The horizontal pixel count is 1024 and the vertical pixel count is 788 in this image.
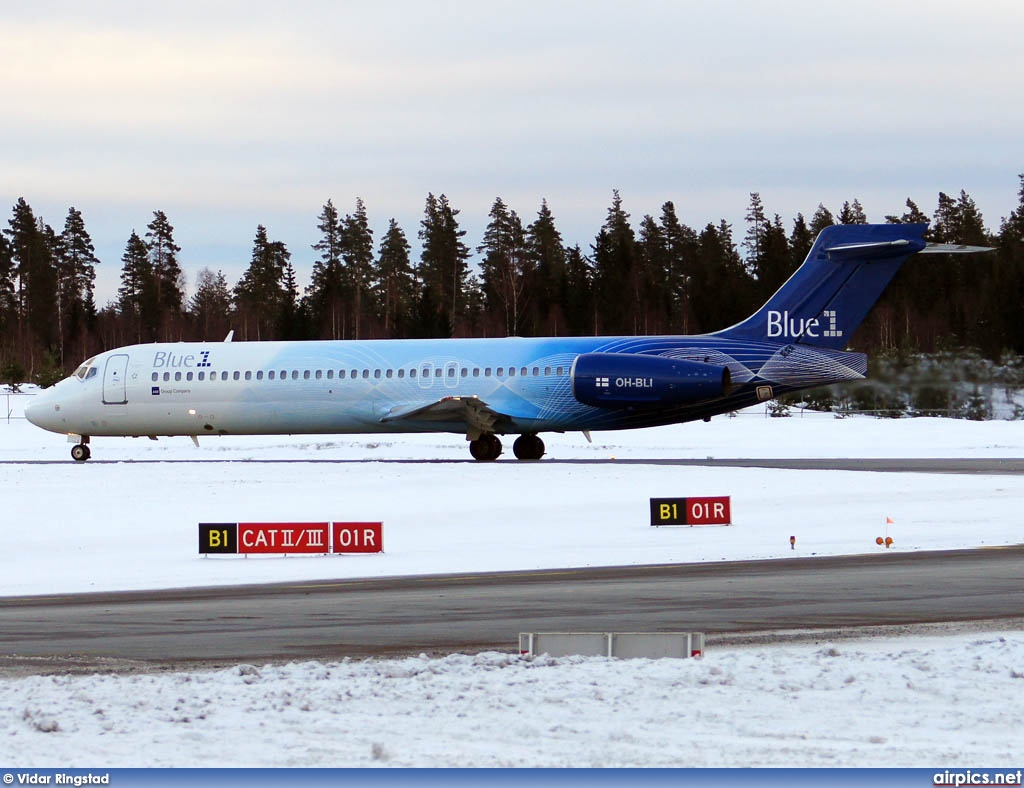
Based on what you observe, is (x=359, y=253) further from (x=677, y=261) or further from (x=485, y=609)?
(x=485, y=609)

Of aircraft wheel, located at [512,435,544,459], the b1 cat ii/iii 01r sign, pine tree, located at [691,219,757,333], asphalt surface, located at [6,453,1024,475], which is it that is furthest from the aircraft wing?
pine tree, located at [691,219,757,333]

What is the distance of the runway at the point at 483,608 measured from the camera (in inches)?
483

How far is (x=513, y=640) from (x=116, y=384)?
32.8 meters

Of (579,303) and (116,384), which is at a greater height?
(579,303)

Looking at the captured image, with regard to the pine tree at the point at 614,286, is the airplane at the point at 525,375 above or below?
below

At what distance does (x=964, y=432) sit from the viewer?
50000 mm

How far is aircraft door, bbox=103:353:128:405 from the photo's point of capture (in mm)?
42594

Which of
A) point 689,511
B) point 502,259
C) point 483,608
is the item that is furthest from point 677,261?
point 483,608

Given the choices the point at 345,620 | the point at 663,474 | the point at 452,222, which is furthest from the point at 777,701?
the point at 452,222

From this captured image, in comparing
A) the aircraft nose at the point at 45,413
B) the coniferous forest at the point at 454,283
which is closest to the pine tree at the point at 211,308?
the coniferous forest at the point at 454,283

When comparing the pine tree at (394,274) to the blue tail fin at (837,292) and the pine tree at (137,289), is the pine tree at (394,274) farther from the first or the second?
the blue tail fin at (837,292)

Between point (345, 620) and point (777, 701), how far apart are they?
226 inches

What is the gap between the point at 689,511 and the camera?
80.1ft

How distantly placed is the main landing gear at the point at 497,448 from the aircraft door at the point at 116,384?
1065cm
